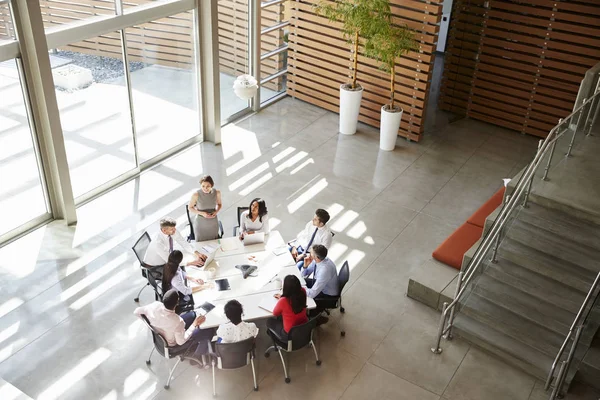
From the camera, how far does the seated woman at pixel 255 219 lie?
7.44m

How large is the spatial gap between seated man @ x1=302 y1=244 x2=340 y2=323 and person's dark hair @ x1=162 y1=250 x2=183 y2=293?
145 centimetres

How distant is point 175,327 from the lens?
6.05 metres

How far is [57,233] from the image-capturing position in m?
8.62

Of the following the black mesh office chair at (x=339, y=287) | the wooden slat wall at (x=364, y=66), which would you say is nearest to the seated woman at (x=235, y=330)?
the black mesh office chair at (x=339, y=287)

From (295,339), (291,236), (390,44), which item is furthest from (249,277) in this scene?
(390,44)

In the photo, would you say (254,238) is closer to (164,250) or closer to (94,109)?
(164,250)

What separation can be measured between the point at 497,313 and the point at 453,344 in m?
0.63

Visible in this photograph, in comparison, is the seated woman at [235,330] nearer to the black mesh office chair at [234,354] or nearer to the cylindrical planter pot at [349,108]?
the black mesh office chair at [234,354]

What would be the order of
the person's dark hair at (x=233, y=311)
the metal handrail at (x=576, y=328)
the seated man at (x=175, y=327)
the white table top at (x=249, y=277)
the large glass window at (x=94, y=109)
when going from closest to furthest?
the person's dark hair at (x=233, y=311) < the seated man at (x=175, y=327) < the metal handrail at (x=576, y=328) < the white table top at (x=249, y=277) < the large glass window at (x=94, y=109)

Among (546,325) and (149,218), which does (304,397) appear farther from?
(149,218)

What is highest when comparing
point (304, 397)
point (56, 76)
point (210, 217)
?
point (56, 76)

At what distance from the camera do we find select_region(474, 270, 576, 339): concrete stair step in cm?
693

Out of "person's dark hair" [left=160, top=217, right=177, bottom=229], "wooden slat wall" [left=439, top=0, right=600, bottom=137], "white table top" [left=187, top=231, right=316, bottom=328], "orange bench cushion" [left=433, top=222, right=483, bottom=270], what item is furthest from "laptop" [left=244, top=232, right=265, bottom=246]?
"wooden slat wall" [left=439, top=0, right=600, bottom=137]

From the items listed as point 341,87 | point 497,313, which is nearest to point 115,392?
point 497,313
